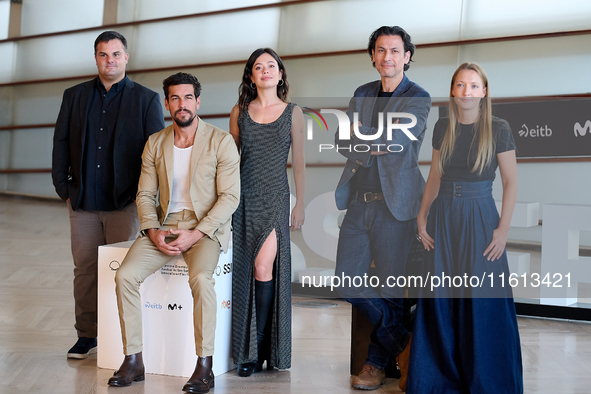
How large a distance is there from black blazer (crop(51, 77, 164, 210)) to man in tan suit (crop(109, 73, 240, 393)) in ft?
0.62

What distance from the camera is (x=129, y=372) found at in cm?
250

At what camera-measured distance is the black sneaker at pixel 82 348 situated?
2879 mm

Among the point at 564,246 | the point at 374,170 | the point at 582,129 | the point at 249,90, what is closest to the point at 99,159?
the point at 249,90

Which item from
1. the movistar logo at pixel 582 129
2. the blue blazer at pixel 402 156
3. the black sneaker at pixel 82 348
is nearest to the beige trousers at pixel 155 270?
the black sneaker at pixel 82 348

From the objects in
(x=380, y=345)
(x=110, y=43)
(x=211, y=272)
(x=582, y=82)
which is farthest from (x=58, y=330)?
(x=582, y=82)

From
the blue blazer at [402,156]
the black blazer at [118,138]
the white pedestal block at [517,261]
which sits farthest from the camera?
the white pedestal block at [517,261]

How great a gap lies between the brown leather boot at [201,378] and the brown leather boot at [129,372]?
25 cm

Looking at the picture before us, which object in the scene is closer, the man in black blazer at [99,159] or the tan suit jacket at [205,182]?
the tan suit jacket at [205,182]

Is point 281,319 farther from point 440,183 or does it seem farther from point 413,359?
point 440,183

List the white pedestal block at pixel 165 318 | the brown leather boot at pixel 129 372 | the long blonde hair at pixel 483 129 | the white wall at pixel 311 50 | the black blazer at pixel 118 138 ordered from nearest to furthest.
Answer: the long blonde hair at pixel 483 129, the brown leather boot at pixel 129 372, the white pedestal block at pixel 165 318, the black blazer at pixel 118 138, the white wall at pixel 311 50

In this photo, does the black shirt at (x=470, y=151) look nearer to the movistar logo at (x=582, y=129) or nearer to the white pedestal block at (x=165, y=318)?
the white pedestal block at (x=165, y=318)

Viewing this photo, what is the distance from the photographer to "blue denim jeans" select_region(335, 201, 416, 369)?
2.40 meters

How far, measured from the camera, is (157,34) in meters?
9.21

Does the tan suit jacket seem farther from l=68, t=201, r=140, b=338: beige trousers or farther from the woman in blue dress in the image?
the woman in blue dress
